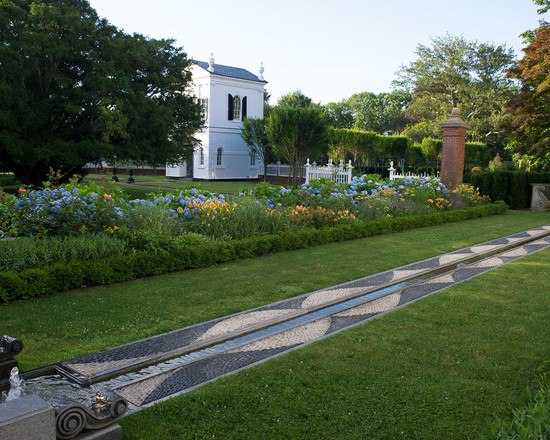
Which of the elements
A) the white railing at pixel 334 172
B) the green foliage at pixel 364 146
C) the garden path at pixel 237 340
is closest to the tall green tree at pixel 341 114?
the green foliage at pixel 364 146

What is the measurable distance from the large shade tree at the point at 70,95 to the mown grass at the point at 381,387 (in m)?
15.5

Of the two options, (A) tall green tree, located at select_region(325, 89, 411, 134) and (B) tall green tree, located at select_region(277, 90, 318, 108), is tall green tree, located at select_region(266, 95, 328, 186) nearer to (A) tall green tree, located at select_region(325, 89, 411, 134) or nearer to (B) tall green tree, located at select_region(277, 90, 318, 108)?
(B) tall green tree, located at select_region(277, 90, 318, 108)

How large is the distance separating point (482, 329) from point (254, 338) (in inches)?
84.0

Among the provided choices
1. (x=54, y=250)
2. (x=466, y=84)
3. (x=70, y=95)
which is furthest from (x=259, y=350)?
(x=466, y=84)

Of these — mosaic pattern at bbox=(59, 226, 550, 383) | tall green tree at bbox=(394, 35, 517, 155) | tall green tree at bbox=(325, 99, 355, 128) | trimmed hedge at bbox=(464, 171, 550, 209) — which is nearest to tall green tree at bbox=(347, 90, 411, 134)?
tall green tree at bbox=(325, 99, 355, 128)

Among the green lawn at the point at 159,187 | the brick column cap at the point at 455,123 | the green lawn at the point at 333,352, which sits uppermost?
the brick column cap at the point at 455,123

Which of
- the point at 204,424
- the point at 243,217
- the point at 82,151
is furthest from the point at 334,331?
the point at 82,151

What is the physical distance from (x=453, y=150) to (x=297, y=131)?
10.5 meters

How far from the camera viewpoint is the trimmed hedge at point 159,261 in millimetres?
5422

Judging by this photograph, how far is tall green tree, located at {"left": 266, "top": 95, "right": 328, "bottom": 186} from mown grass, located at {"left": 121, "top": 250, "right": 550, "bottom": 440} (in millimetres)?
Answer: 21358

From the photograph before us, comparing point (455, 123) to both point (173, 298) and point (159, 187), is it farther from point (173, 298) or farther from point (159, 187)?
point (173, 298)

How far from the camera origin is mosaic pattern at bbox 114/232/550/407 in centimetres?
346

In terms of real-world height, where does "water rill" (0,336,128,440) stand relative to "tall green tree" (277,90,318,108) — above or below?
below

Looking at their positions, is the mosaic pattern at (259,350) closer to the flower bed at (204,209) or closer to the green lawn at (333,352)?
the green lawn at (333,352)
